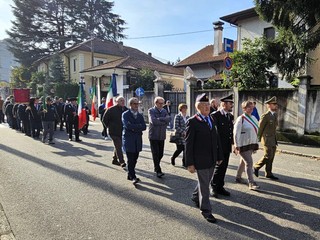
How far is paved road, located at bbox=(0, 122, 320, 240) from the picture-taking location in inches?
149

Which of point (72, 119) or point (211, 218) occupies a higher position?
point (72, 119)

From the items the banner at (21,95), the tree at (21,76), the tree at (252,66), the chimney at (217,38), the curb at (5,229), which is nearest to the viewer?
the curb at (5,229)

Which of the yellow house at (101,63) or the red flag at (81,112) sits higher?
the yellow house at (101,63)

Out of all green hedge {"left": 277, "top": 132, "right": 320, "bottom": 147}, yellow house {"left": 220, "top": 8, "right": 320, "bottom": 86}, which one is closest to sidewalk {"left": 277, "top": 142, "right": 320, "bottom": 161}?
green hedge {"left": 277, "top": 132, "right": 320, "bottom": 147}

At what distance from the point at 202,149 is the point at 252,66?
34.7ft

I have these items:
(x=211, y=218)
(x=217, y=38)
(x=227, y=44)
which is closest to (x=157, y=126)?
(x=211, y=218)

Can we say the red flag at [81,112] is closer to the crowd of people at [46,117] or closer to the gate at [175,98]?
the crowd of people at [46,117]

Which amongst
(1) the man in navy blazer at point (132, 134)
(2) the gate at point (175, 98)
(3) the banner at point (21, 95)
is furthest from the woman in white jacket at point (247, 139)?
(3) the banner at point (21, 95)

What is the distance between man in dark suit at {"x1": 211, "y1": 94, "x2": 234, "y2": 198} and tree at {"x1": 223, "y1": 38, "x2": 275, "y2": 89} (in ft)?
28.6

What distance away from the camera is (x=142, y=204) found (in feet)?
15.7

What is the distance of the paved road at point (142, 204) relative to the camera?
380 centimetres

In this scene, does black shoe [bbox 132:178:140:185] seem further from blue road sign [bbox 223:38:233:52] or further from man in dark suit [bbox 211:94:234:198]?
blue road sign [bbox 223:38:233:52]

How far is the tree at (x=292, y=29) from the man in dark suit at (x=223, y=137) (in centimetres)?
735

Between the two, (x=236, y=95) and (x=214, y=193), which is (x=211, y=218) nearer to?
(x=214, y=193)
